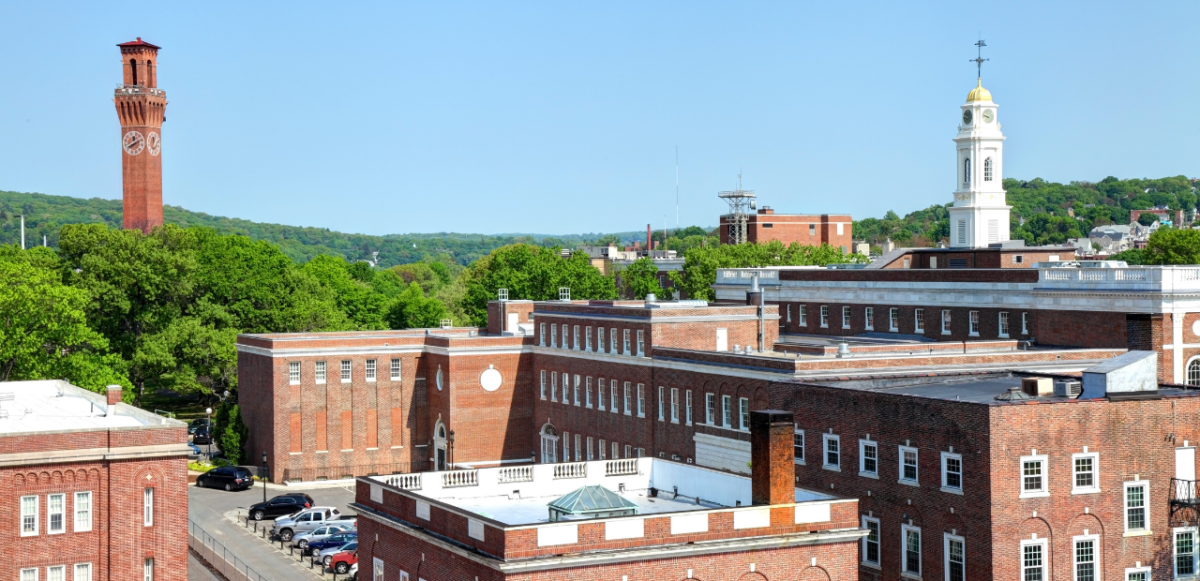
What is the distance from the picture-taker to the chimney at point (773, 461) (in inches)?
1582

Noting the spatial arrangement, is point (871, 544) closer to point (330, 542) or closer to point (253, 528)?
point (330, 542)

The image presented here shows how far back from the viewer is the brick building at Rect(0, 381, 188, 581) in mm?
52250

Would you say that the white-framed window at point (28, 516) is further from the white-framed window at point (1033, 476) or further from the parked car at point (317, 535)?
the white-framed window at point (1033, 476)

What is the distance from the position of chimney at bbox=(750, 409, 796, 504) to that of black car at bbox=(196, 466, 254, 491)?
53.3 metres

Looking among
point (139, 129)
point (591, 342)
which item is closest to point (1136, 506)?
point (591, 342)

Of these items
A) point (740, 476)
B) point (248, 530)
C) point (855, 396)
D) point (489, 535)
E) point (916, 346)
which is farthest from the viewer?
point (248, 530)

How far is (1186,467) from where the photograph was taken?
47188 millimetres

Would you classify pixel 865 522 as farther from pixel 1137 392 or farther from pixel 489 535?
pixel 489 535

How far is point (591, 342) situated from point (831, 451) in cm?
3216

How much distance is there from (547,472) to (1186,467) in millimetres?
20613

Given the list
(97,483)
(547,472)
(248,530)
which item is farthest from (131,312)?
(547,472)

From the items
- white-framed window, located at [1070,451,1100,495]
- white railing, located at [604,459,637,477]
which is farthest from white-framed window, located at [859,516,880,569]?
white railing, located at [604,459,637,477]

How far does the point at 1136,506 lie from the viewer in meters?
46.8

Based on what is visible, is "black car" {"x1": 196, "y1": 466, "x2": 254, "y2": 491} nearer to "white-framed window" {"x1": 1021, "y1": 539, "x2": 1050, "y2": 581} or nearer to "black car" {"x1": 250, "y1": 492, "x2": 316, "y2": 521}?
"black car" {"x1": 250, "y1": 492, "x2": 316, "y2": 521}
